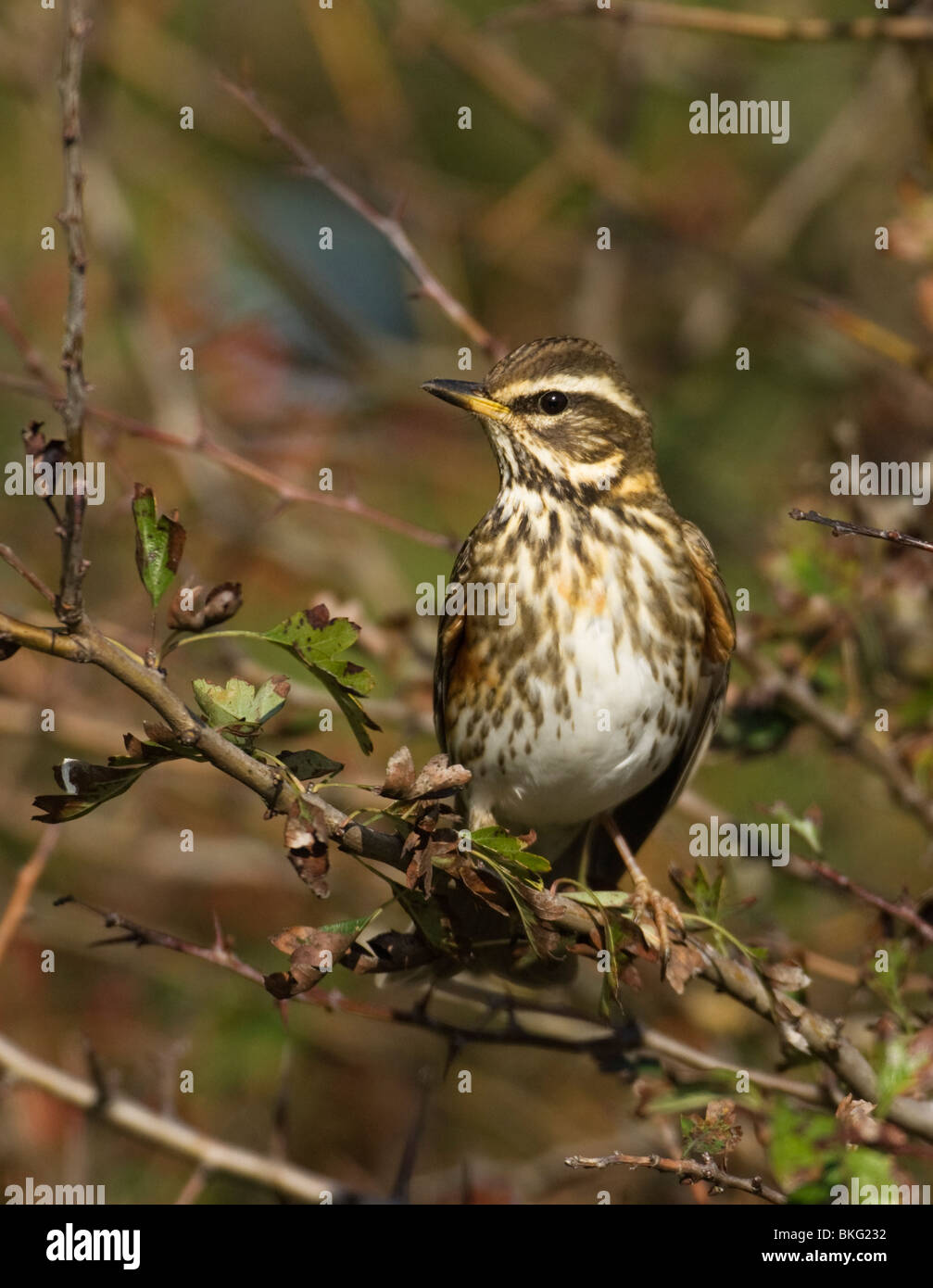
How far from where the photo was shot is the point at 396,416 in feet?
27.4

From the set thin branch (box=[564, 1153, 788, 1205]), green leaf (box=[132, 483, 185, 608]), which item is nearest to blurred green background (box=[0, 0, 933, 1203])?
thin branch (box=[564, 1153, 788, 1205])

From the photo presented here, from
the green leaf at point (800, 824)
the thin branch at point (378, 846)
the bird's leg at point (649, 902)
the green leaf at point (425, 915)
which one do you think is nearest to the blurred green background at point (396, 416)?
the bird's leg at point (649, 902)

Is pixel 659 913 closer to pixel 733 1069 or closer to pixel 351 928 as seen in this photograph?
pixel 733 1069

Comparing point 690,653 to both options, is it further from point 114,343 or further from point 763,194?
point 763,194

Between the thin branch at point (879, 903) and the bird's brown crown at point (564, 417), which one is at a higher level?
the bird's brown crown at point (564, 417)

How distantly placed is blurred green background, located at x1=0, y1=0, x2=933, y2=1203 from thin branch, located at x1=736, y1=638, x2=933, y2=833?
0.07 m

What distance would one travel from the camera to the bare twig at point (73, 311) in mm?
2359

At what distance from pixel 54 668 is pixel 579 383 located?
305 cm

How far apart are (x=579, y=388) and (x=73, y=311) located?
2844 millimetres

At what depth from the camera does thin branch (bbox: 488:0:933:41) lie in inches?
206

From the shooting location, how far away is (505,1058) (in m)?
7.05

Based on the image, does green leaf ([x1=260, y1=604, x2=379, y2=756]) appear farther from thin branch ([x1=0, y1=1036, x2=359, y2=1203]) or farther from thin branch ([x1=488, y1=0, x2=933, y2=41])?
thin branch ([x1=488, y1=0, x2=933, y2=41])

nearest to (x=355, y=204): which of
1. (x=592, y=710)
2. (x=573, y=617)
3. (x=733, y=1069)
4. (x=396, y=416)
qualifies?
(x=573, y=617)

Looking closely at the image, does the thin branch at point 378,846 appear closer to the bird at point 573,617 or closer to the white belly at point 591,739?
the bird at point 573,617
